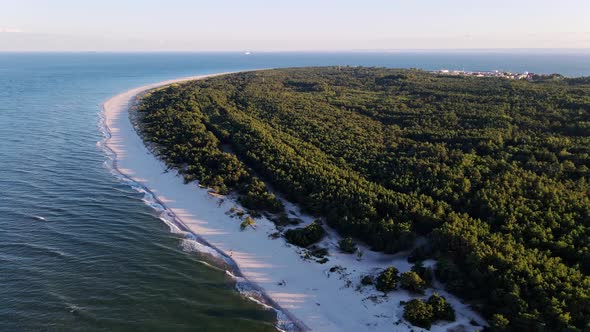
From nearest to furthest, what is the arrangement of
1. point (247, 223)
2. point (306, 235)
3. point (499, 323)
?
point (499, 323) < point (306, 235) < point (247, 223)

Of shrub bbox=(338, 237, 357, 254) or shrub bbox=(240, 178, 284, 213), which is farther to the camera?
shrub bbox=(240, 178, 284, 213)

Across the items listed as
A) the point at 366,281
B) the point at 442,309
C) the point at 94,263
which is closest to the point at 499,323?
the point at 442,309

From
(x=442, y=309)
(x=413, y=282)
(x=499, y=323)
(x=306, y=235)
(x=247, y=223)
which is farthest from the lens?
(x=247, y=223)

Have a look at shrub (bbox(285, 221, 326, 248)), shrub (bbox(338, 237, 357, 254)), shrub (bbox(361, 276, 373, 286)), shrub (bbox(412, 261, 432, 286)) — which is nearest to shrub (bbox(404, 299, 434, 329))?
shrub (bbox(412, 261, 432, 286))

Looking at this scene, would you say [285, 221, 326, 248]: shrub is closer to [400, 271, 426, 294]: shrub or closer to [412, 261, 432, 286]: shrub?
[412, 261, 432, 286]: shrub

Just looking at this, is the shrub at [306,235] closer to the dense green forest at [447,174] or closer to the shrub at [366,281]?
the dense green forest at [447,174]

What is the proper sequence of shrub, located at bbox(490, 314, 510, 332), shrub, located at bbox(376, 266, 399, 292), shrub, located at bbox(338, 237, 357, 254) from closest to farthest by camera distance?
shrub, located at bbox(490, 314, 510, 332), shrub, located at bbox(376, 266, 399, 292), shrub, located at bbox(338, 237, 357, 254)

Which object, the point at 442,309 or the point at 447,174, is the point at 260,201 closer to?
the point at 447,174
